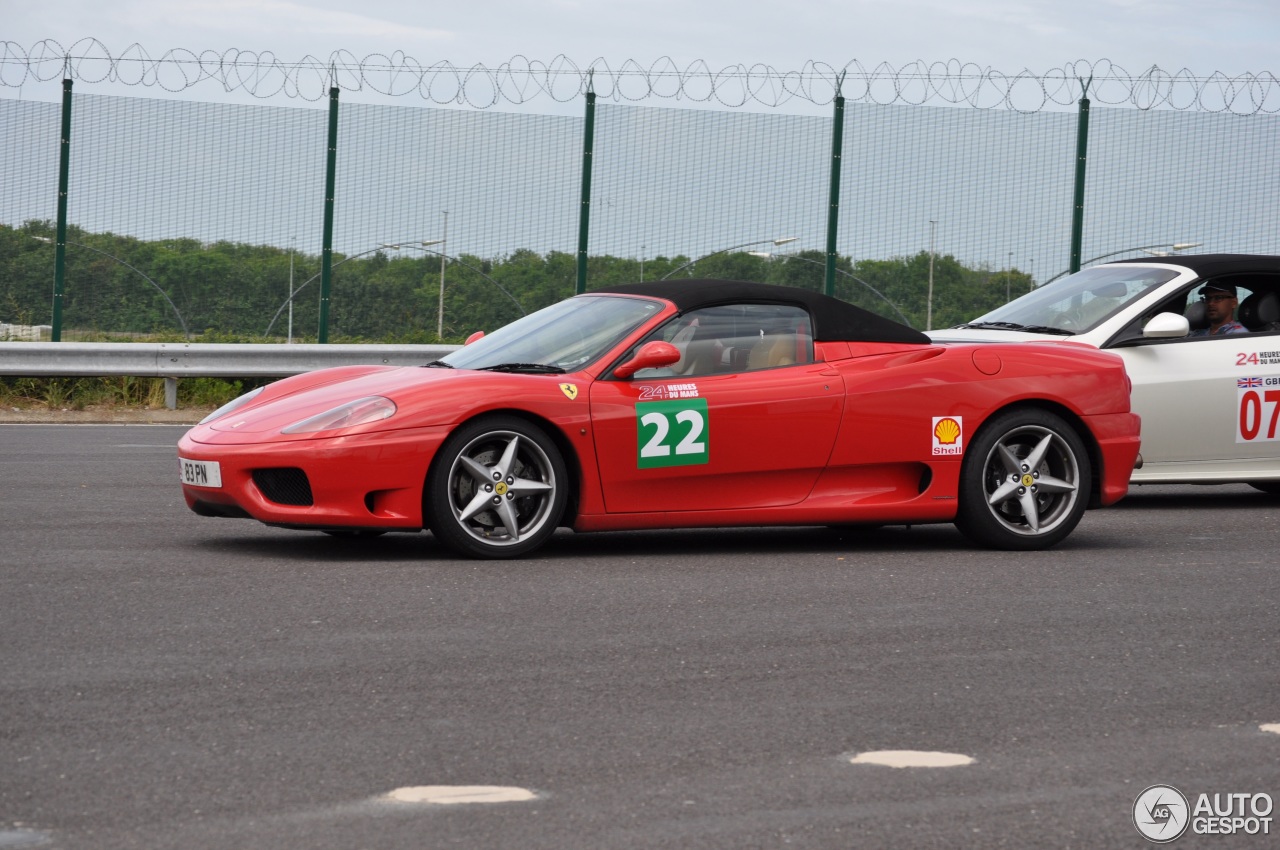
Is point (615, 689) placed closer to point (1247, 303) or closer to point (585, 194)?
point (1247, 303)

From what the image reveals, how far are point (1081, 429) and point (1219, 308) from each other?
2566mm

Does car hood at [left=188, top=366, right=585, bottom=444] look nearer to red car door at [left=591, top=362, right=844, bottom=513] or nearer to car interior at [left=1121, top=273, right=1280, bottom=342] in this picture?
red car door at [left=591, top=362, right=844, bottom=513]

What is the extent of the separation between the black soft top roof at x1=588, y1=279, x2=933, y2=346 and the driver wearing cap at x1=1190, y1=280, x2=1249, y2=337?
289 cm

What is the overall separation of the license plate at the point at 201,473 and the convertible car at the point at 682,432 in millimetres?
13

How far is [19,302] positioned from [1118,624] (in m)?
12.8

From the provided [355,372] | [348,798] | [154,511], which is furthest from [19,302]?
[348,798]

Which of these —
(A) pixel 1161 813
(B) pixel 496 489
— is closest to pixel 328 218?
(B) pixel 496 489

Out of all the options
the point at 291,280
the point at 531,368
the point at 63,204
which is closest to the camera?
the point at 531,368

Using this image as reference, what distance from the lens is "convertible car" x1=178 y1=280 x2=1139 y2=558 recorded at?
707cm

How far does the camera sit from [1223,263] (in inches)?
409

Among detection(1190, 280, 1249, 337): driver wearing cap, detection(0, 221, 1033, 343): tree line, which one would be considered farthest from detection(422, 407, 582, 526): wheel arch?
detection(0, 221, 1033, 343): tree line

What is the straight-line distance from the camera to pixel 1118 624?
614 cm

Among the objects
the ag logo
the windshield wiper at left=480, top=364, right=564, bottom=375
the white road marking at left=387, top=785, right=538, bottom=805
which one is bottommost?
the white road marking at left=387, top=785, right=538, bottom=805

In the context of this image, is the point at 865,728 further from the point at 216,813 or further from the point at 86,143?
the point at 86,143
